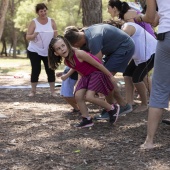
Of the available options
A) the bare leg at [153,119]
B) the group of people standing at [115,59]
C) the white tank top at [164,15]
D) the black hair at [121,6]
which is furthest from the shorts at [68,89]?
the white tank top at [164,15]

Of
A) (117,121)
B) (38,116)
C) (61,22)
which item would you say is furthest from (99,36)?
(61,22)

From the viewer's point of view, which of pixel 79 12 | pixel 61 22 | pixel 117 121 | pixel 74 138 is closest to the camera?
pixel 74 138

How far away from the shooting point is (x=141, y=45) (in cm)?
529

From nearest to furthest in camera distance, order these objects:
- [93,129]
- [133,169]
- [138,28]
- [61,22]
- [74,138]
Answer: [133,169], [74,138], [93,129], [138,28], [61,22]

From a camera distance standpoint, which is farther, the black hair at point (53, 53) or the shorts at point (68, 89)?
the shorts at point (68, 89)

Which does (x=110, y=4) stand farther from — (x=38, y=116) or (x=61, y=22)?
(x=61, y=22)

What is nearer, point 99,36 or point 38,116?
point 99,36

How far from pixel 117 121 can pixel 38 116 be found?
1.22 metres

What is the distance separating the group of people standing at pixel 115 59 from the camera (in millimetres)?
3514

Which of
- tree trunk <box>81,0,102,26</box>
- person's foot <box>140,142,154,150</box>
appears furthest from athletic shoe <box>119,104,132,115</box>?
tree trunk <box>81,0,102,26</box>

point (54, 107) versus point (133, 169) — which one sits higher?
point (133, 169)

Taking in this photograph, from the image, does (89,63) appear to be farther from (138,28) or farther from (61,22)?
(61,22)

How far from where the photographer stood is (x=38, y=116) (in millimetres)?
5504

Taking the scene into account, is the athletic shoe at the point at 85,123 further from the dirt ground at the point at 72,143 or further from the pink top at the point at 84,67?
the pink top at the point at 84,67
